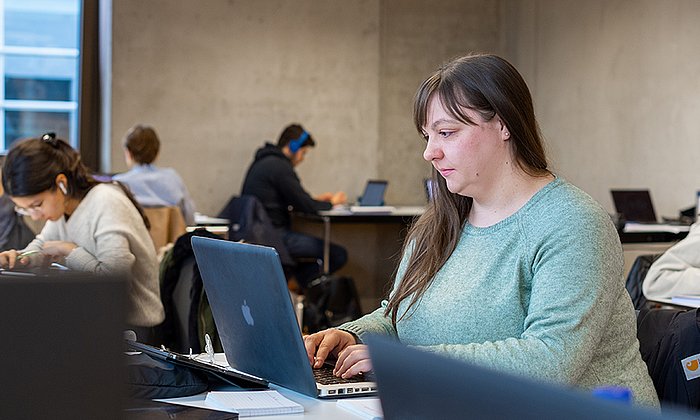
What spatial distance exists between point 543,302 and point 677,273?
1.75m

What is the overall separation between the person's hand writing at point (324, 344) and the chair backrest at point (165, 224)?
3271 mm

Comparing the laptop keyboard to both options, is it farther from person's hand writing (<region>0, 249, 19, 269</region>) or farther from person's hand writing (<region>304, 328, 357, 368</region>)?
person's hand writing (<region>0, 249, 19, 269</region>)

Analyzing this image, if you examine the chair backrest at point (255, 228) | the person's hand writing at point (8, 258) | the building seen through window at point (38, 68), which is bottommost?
the chair backrest at point (255, 228)

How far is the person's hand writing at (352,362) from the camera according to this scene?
1828 millimetres

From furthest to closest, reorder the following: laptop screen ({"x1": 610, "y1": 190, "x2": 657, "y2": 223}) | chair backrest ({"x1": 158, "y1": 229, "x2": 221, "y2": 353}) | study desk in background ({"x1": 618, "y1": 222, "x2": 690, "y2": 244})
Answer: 1. laptop screen ({"x1": 610, "y1": 190, "x2": 657, "y2": 223})
2. study desk in background ({"x1": 618, "y1": 222, "x2": 690, "y2": 244})
3. chair backrest ({"x1": 158, "y1": 229, "x2": 221, "y2": 353})

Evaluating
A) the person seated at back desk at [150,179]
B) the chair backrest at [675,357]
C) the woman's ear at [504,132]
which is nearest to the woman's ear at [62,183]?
the woman's ear at [504,132]

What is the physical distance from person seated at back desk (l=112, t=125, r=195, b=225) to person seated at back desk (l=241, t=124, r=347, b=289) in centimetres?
106

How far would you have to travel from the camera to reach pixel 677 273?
10.8ft

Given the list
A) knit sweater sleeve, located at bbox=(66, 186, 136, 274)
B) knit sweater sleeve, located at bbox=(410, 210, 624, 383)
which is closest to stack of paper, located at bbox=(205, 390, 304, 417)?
knit sweater sleeve, located at bbox=(410, 210, 624, 383)

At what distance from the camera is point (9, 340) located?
26.0 inches

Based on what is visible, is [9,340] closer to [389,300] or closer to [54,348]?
[54,348]

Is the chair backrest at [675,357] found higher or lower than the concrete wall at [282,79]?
lower

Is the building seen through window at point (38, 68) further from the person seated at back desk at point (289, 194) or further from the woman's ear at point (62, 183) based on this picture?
the woman's ear at point (62, 183)

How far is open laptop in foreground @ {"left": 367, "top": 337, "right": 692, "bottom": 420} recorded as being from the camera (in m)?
0.57
